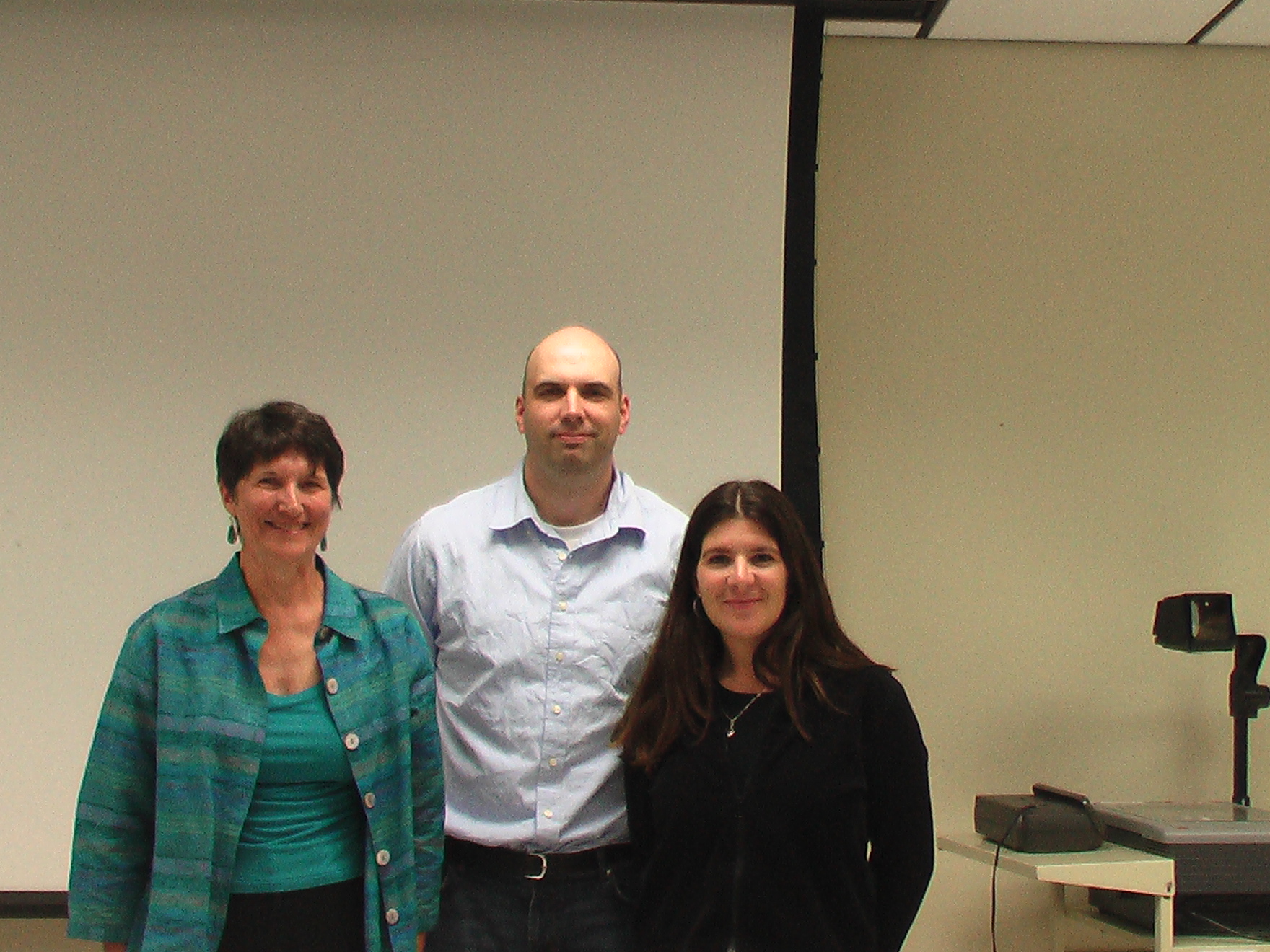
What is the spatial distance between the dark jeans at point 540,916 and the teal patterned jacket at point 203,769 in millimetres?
95

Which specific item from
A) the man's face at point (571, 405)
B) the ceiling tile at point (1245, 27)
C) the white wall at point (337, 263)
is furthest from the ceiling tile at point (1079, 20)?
the man's face at point (571, 405)

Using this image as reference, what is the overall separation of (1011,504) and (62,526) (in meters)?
2.21

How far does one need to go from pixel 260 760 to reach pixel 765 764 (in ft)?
2.05

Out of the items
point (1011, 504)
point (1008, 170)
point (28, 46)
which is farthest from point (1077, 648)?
point (28, 46)

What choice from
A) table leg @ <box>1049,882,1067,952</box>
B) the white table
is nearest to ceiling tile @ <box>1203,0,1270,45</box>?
the white table

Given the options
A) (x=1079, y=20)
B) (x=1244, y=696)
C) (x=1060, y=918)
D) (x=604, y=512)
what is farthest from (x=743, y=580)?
(x=1079, y=20)

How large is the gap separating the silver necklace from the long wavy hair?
0.9 inches

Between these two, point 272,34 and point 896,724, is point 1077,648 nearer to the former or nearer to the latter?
point 896,724

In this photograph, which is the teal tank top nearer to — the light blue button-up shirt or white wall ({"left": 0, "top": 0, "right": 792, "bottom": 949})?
the light blue button-up shirt

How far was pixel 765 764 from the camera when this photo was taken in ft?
5.24

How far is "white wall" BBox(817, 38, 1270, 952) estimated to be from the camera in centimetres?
314

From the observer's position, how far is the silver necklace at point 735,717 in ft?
A: 5.40

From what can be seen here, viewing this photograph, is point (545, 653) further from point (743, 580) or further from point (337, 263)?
point (337, 263)

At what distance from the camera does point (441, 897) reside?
1769 mm
